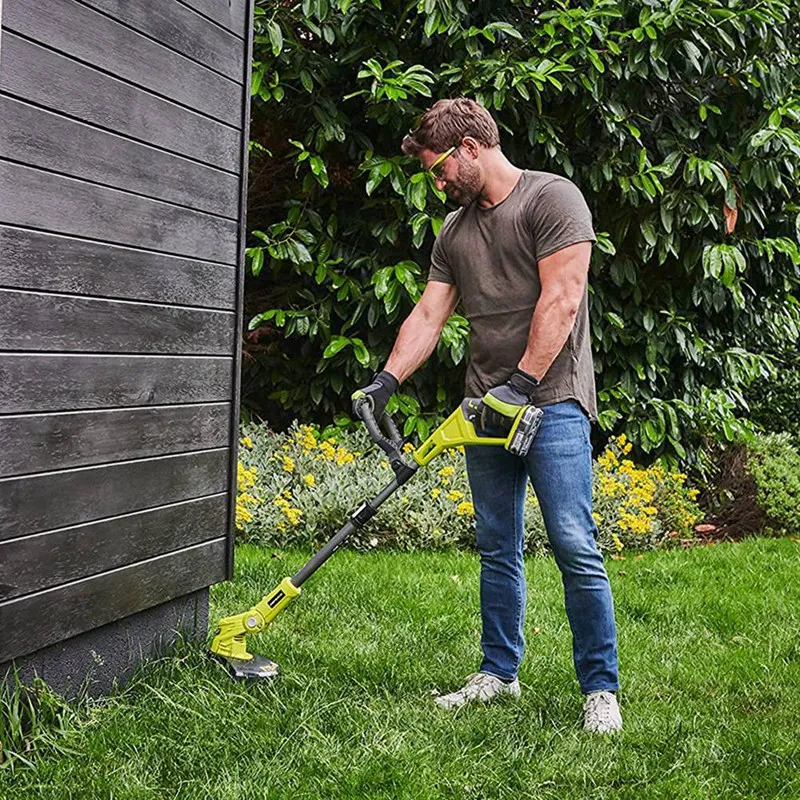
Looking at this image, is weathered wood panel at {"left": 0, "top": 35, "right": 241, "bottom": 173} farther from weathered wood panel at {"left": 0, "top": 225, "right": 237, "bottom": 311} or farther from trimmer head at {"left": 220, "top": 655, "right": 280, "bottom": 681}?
trimmer head at {"left": 220, "top": 655, "right": 280, "bottom": 681}

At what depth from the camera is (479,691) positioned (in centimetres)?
323

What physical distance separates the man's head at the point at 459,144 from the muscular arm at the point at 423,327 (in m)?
0.36

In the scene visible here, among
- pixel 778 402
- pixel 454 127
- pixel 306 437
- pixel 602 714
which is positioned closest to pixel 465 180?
pixel 454 127

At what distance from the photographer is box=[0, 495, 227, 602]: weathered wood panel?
105 inches

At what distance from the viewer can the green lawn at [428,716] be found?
2611 millimetres

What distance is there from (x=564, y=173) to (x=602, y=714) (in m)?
3.80

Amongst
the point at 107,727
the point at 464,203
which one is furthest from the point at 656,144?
the point at 107,727

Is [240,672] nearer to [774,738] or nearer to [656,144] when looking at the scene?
[774,738]

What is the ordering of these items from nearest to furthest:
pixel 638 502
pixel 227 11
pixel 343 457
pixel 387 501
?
1. pixel 227 11
2. pixel 387 501
3. pixel 343 457
4. pixel 638 502

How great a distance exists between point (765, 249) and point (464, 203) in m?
3.76

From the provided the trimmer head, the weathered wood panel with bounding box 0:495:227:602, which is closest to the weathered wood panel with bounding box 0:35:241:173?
the weathered wood panel with bounding box 0:495:227:602

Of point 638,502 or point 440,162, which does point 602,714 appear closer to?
point 440,162

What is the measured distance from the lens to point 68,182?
2.74m

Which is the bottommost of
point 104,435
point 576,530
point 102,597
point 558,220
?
point 102,597
